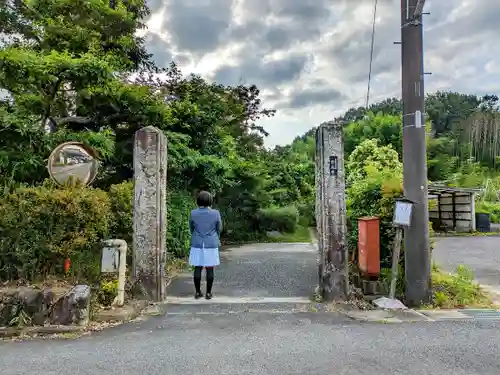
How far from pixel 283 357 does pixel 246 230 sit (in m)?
14.3

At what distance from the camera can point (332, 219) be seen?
631 centimetres

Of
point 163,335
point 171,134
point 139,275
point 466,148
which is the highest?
point 466,148

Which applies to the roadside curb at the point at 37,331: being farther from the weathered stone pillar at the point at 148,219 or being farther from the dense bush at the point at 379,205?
the dense bush at the point at 379,205

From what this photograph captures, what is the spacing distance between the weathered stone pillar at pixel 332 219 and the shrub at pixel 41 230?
3.20m

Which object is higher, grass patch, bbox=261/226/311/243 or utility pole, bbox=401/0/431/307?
utility pole, bbox=401/0/431/307

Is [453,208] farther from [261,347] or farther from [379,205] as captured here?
[261,347]

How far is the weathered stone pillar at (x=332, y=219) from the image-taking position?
20.6 feet

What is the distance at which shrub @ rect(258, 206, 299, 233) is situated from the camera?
61.1 feet

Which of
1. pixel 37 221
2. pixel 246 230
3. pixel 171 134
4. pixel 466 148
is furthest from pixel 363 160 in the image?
pixel 37 221

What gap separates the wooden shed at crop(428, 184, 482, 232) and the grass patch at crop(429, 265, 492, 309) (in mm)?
13206

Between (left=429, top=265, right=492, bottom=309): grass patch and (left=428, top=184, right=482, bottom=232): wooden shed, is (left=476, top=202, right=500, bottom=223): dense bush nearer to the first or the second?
(left=428, top=184, right=482, bottom=232): wooden shed

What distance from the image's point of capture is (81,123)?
34.4 ft

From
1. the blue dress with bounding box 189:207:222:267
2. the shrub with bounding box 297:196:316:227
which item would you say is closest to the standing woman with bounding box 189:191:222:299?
the blue dress with bounding box 189:207:222:267

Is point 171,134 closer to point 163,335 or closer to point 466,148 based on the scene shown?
point 163,335
